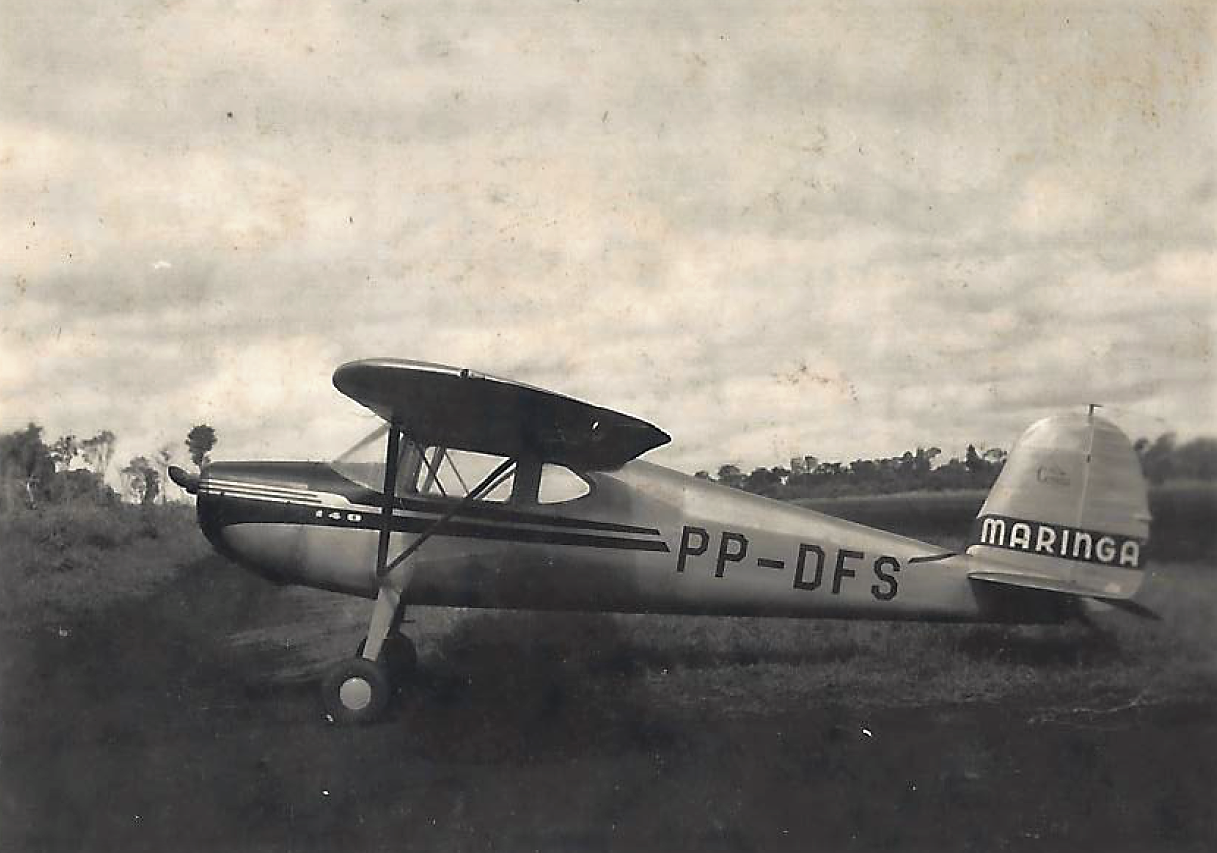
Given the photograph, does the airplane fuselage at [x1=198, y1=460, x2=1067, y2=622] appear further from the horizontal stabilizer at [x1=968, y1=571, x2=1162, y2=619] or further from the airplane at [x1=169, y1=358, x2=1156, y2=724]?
the horizontal stabilizer at [x1=968, y1=571, x2=1162, y2=619]

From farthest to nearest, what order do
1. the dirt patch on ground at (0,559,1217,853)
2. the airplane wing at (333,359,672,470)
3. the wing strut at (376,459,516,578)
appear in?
the wing strut at (376,459,516,578) < the dirt patch on ground at (0,559,1217,853) < the airplane wing at (333,359,672,470)

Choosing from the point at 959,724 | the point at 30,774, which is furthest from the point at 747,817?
the point at 30,774

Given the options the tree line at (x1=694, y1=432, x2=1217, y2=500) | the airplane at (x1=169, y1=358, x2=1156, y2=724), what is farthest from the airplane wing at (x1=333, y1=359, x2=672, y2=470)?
the tree line at (x1=694, y1=432, x2=1217, y2=500)

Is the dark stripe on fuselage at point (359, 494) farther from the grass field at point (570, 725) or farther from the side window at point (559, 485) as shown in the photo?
the grass field at point (570, 725)

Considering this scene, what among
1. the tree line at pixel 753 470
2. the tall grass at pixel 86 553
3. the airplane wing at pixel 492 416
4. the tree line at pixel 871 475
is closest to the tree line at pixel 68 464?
the tree line at pixel 753 470

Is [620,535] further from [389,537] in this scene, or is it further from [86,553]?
[86,553]
